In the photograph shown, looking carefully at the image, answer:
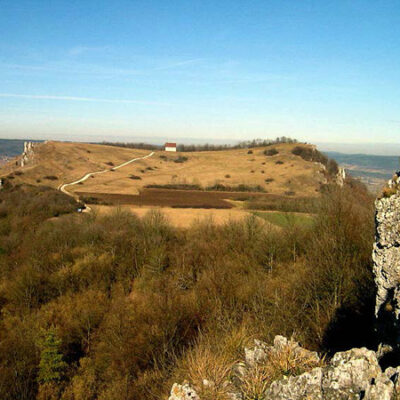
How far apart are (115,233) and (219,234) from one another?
1085 centimetres

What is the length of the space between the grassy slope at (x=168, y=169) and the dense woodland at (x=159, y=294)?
23.1 meters

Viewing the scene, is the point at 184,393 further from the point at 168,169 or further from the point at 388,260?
the point at 168,169

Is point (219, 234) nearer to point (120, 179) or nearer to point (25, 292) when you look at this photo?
point (25, 292)

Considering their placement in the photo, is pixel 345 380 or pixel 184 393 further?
pixel 184 393

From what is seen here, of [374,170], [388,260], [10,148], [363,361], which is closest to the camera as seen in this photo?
[363,361]

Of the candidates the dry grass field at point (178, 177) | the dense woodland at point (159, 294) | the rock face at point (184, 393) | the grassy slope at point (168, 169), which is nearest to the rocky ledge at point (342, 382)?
the rock face at point (184, 393)

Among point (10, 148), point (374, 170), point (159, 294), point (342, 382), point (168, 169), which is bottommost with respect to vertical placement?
point (159, 294)

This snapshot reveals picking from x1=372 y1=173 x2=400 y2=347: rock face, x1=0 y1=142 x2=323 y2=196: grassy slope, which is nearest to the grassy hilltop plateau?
x1=372 y1=173 x2=400 y2=347: rock face

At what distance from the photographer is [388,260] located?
5.61m

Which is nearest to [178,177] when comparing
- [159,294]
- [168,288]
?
[168,288]

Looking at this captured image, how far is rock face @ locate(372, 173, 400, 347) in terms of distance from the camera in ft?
17.9

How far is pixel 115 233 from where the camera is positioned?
3312 centimetres

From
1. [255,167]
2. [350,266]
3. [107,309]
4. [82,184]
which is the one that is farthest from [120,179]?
[350,266]

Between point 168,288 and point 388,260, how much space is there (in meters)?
21.0
